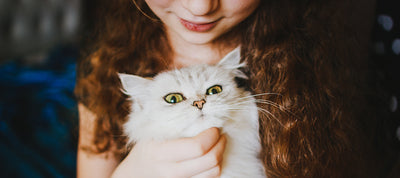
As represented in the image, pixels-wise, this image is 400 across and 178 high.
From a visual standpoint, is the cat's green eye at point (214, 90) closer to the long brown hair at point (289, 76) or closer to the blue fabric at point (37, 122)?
the long brown hair at point (289, 76)

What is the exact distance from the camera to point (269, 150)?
2.71 ft

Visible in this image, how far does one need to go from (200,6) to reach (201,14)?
0.08ft

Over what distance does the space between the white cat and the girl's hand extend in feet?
0.10

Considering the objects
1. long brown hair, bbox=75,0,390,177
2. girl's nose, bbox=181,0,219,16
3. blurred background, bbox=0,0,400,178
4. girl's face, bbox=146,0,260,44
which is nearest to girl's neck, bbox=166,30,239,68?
long brown hair, bbox=75,0,390,177

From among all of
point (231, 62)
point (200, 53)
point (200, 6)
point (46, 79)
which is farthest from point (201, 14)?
point (46, 79)

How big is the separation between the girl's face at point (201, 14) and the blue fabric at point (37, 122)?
2.67 ft

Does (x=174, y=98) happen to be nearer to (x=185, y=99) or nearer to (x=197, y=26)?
(x=185, y=99)

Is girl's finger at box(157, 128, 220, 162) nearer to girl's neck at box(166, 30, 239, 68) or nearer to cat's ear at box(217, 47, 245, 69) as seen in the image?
cat's ear at box(217, 47, 245, 69)

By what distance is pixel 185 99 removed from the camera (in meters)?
0.75

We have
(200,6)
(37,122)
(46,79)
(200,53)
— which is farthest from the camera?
(46,79)

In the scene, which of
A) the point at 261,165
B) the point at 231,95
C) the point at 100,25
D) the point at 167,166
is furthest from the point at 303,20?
the point at 100,25

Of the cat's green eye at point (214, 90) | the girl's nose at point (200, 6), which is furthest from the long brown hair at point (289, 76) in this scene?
the girl's nose at point (200, 6)

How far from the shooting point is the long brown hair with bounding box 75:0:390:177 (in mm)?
832

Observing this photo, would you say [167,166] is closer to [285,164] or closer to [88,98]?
[285,164]
